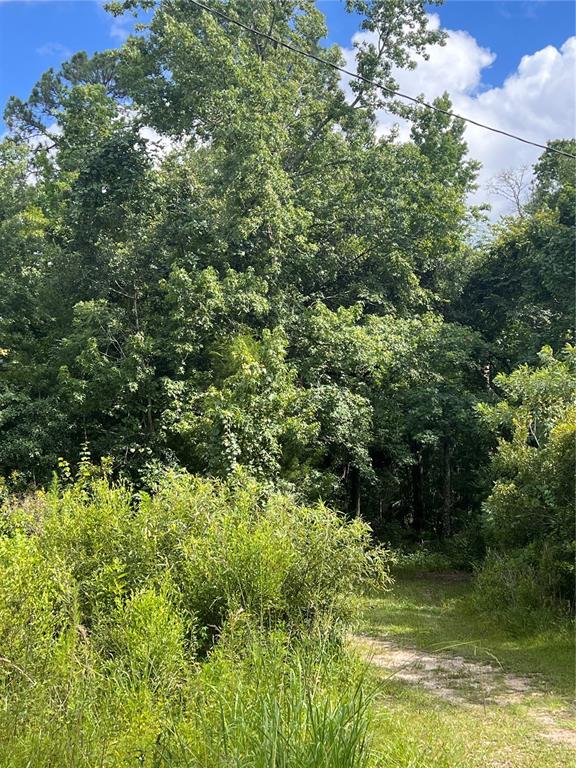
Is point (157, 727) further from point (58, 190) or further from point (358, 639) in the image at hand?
point (58, 190)

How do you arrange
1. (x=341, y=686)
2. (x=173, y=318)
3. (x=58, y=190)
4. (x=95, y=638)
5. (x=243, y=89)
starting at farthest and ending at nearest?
(x=58, y=190), (x=243, y=89), (x=173, y=318), (x=95, y=638), (x=341, y=686)

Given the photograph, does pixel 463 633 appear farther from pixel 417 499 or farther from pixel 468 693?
pixel 417 499

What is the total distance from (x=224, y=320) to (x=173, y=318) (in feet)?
3.78

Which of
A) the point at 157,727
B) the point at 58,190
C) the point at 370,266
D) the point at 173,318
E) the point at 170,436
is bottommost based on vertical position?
the point at 157,727

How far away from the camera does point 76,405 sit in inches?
414

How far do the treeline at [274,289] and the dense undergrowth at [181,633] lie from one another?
3805 mm

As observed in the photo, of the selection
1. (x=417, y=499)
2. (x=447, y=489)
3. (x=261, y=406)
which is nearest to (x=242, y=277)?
(x=261, y=406)

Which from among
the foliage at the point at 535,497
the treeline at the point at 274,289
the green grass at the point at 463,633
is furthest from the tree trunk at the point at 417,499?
the foliage at the point at 535,497

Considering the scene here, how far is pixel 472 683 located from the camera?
529 cm

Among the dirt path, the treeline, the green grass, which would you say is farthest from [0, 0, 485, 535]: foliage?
the dirt path

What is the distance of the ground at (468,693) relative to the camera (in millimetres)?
3367

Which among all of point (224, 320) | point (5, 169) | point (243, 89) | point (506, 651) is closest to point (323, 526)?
point (506, 651)

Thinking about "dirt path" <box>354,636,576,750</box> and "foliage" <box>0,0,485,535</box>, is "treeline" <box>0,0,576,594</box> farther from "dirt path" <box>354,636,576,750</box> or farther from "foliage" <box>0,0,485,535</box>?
"dirt path" <box>354,636,576,750</box>

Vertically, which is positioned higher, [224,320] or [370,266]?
[370,266]
